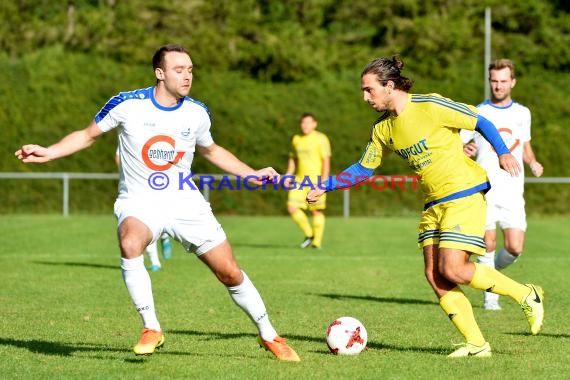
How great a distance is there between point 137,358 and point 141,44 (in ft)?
91.3

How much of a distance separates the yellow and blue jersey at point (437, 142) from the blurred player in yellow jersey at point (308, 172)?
10508 millimetres

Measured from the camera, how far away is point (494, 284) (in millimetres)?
7352

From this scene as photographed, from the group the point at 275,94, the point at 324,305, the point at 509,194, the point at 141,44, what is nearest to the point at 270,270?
the point at 324,305

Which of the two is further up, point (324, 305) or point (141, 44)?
point (141, 44)

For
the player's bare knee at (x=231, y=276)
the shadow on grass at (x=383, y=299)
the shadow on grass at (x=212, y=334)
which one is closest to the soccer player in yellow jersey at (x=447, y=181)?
the player's bare knee at (x=231, y=276)

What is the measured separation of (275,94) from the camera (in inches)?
1179

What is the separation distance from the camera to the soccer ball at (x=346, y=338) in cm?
730

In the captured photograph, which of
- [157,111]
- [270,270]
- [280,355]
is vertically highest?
[157,111]

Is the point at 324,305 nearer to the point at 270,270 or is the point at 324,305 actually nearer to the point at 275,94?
the point at 270,270

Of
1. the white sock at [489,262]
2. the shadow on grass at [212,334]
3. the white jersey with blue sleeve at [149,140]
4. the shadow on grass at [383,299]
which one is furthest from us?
the shadow on grass at [383,299]

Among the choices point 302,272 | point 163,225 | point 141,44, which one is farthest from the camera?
point 141,44

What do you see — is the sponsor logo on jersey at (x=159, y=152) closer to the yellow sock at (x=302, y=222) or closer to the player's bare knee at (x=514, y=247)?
the player's bare knee at (x=514, y=247)

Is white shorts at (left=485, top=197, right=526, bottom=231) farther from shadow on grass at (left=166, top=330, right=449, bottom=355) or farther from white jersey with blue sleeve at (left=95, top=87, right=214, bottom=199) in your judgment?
white jersey with blue sleeve at (left=95, top=87, right=214, bottom=199)

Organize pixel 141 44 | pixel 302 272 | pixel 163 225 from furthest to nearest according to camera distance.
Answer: pixel 141 44, pixel 302 272, pixel 163 225
